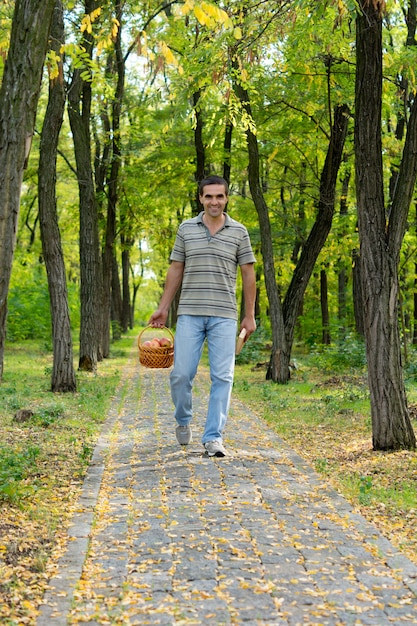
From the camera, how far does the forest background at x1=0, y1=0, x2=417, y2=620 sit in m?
6.70

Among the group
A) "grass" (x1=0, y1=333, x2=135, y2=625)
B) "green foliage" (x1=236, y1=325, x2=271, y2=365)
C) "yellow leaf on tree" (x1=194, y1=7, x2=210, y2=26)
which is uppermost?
"yellow leaf on tree" (x1=194, y1=7, x2=210, y2=26)

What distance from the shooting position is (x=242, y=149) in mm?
17531

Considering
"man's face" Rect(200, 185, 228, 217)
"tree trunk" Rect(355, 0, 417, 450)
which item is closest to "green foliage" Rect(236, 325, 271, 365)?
"tree trunk" Rect(355, 0, 417, 450)

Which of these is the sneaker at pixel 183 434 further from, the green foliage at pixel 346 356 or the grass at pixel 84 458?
the green foliage at pixel 346 356

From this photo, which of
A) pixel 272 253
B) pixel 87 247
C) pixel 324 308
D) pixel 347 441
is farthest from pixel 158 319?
pixel 324 308

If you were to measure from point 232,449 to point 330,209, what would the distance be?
25.3 ft

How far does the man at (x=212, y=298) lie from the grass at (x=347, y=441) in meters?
1.04

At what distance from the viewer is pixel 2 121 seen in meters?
5.26

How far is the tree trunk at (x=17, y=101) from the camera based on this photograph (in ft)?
17.1

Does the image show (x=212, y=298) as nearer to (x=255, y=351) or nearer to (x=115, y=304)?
(x=255, y=351)

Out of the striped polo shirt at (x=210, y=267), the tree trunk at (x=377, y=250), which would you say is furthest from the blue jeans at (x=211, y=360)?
the tree trunk at (x=377, y=250)

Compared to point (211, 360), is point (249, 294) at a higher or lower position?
higher

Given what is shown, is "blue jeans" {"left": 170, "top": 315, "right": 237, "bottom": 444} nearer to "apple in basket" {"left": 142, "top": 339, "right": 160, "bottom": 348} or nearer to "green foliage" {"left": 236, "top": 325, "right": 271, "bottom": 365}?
"apple in basket" {"left": 142, "top": 339, "right": 160, "bottom": 348}

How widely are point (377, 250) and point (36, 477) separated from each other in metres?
3.57
